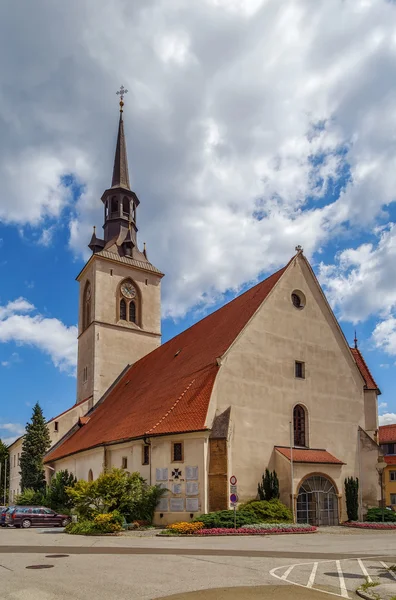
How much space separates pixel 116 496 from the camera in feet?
87.4

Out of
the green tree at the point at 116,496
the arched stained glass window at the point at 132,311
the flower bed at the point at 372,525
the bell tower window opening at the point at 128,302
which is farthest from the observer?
the arched stained glass window at the point at 132,311

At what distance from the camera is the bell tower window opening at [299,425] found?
31.3m

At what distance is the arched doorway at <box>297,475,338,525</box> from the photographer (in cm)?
2892

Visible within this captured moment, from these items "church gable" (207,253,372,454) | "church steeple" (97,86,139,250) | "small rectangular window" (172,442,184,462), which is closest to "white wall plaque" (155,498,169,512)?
"small rectangular window" (172,442,184,462)

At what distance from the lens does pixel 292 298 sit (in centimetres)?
3325

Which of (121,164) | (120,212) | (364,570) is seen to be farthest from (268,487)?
(121,164)

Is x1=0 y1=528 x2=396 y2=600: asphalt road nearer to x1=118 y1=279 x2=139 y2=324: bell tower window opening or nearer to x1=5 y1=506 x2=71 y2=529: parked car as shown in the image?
x1=5 y1=506 x2=71 y2=529: parked car

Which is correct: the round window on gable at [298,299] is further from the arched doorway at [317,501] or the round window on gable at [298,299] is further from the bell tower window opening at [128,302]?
the bell tower window opening at [128,302]

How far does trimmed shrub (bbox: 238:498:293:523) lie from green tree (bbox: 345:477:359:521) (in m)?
5.15

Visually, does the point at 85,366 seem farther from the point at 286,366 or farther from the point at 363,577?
the point at 363,577

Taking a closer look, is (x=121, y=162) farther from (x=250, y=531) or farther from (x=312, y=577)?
(x=312, y=577)

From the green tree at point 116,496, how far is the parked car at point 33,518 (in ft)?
18.4

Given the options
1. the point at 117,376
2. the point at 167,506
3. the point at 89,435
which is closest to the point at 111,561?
the point at 167,506

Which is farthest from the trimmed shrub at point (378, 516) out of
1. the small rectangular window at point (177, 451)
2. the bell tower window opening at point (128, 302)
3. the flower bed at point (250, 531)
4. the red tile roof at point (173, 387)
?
the bell tower window opening at point (128, 302)
